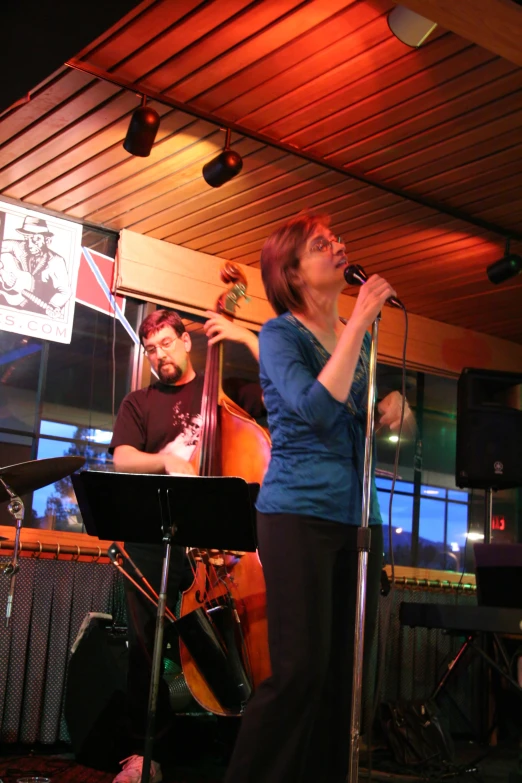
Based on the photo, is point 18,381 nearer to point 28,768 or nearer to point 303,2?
point 28,768

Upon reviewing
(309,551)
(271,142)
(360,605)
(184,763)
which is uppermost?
(271,142)

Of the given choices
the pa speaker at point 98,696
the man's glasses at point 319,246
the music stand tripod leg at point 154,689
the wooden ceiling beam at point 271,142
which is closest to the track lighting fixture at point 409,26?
the wooden ceiling beam at point 271,142

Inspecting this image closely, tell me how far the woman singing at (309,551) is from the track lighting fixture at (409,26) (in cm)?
152

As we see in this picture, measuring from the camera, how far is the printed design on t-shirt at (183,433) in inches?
152

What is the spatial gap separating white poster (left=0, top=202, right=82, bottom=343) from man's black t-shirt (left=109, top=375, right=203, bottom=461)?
1.07m

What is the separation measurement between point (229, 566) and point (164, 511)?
Answer: 525 mm

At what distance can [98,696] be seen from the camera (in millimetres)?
3443

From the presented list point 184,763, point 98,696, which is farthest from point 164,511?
point 184,763

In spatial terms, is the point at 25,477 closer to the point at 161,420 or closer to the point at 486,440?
the point at 161,420

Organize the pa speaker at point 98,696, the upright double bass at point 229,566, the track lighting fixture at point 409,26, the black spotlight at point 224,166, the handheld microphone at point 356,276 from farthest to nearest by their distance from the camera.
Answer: the black spotlight at point 224,166 → the pa speaker at point 98,696 → the track lighting fixture at point 409,26 → the upright double bass at point 229,566 → the handheld microphone at point 356,276

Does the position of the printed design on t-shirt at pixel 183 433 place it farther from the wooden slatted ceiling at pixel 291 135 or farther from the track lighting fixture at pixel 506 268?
the track lighting fixture at pixel 506 268

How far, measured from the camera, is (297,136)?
12.7ft

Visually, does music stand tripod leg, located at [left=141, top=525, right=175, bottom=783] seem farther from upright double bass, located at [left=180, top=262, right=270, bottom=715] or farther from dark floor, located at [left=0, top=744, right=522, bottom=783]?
dark floor, located at [left=0, top=744, right=522, bottom=783]

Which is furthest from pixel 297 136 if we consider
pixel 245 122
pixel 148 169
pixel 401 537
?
pixel 401 537
